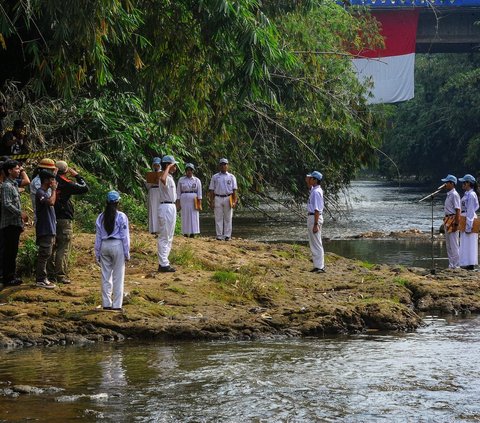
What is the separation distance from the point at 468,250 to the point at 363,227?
13602 mm

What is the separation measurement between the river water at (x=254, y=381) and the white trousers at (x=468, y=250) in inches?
269

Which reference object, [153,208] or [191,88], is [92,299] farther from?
[153,208]

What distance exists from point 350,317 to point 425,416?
4694 millimetres

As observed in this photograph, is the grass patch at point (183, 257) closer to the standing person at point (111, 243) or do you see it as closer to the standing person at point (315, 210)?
the standing person at point (315, 210)

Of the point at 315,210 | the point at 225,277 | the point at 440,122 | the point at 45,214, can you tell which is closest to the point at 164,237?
the point at 225,277

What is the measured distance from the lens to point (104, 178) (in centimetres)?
2241

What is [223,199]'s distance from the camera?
73.8 feet

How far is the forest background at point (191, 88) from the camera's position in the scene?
15781 millimetres

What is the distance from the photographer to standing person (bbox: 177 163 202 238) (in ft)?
74.0

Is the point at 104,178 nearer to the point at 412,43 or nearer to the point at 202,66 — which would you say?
the point at 202,66

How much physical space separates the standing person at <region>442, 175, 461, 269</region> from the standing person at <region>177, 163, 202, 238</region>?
15.6 feet

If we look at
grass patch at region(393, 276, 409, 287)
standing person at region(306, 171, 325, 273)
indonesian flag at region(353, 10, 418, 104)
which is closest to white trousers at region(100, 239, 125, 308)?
standing person at region(306, 171, 325, 273)

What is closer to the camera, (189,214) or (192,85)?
(192,85)

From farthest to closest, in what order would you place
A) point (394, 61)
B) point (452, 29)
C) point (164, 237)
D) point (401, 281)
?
point (452, 29), point (394, 61), point (401, 281), point (164, 237)
